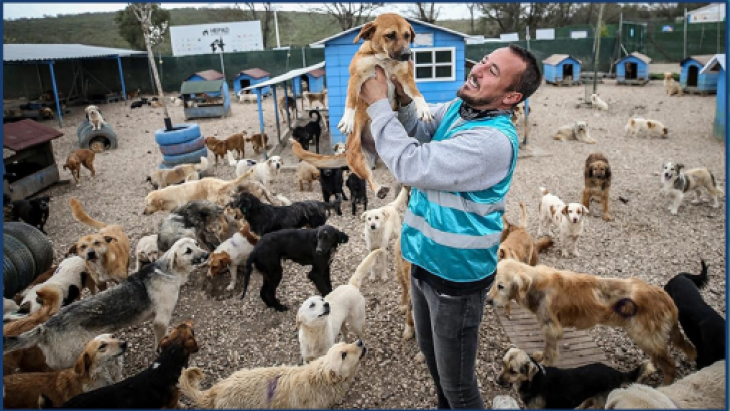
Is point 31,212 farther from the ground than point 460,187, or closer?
closer

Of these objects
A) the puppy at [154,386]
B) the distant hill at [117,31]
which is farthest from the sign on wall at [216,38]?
the puppy at [154,386]

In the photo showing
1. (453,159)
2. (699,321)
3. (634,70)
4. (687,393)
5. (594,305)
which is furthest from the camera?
(634,70)

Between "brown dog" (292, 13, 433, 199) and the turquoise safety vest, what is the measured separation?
672mm

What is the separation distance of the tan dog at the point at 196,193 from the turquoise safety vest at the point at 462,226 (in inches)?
252

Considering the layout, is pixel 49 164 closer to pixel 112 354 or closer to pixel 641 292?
pixel 112 354

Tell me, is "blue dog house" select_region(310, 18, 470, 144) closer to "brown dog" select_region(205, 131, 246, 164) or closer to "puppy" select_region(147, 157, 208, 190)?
"brown dog" select_region(205, 131, 246, 164)

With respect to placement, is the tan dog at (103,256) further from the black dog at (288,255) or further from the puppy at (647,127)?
the puppy at (647,127)

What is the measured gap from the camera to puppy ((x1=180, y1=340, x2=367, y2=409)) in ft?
11.7

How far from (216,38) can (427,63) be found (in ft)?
92.7

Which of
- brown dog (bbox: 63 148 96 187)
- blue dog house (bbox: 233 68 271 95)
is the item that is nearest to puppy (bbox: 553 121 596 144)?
brown dog (bbox: 63 148 96 187)

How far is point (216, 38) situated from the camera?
35906mm

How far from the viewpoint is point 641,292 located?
13.3 ft

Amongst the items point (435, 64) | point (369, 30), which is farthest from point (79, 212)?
point (435, 64)

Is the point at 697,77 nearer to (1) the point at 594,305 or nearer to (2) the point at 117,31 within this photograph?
(1) the point at 594,305
